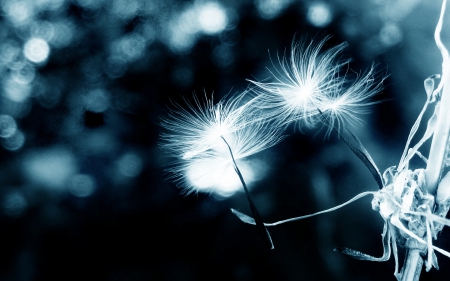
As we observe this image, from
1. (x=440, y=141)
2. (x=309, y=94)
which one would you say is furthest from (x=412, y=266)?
(x=309, y=94)

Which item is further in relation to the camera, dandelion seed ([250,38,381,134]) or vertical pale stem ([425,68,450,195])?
dandelion seed ([250,38,381,134])

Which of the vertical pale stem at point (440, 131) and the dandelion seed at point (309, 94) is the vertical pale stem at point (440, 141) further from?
the dandelion seed at point (309, 94)

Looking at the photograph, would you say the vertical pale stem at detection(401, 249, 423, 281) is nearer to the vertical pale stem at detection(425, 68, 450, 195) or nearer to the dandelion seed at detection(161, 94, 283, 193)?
the vertical pale stem at detection(425, 68, 450, 195)

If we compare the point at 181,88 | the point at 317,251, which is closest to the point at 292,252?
the point at 317,251

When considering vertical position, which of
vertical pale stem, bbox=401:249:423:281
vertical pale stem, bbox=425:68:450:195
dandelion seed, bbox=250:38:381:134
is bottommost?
vertical pale stem, bbox=401:249:423:281

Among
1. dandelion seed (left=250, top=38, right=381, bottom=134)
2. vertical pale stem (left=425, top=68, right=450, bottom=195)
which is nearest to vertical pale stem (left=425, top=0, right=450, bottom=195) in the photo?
vertical pale stem (left=425, top=68, right=450, bottom=195)

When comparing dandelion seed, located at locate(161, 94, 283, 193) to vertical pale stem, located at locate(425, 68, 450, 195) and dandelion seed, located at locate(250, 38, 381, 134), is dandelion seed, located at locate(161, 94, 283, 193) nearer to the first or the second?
dandelion seed, located at locate(250, 38, 381, 134)

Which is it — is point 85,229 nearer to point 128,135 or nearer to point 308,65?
point 128,135

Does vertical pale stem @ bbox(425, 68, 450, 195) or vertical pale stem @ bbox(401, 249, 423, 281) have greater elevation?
A: vertical pale stem @ bbox(425, 68, 450, 195)
